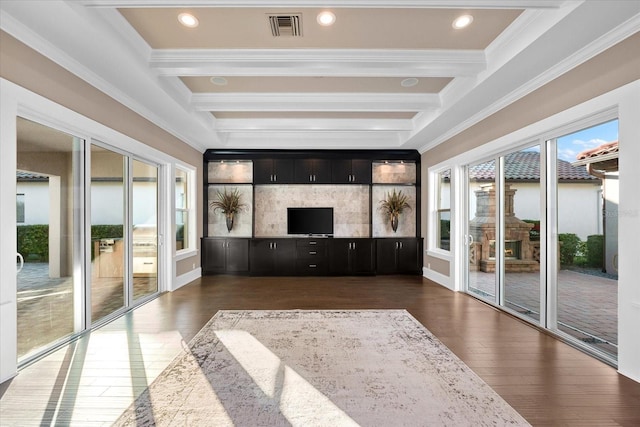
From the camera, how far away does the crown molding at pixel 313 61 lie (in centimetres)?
348

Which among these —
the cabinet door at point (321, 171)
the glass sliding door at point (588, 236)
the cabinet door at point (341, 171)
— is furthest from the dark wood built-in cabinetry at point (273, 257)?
the glass sliding door at point (588, 236)

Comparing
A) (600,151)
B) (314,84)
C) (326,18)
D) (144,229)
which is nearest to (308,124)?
(314,84)

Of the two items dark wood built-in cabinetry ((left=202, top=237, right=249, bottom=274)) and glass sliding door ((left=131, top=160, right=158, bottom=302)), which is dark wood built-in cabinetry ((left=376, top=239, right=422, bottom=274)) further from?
glass sliding door ((left=131, top=160, right=158, bottom=302))

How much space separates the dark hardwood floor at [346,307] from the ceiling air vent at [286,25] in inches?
122

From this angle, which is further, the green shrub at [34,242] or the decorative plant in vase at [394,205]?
the decorative plant in vase at [394,205]

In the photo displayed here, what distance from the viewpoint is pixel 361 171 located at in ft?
23.9

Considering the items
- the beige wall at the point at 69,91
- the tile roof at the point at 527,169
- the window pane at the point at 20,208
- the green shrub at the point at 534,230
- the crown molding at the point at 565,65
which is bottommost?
the green shrub at the point at 534,230

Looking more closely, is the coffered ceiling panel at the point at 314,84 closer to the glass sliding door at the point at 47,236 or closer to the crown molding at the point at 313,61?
the crown molding at the point at 313,61

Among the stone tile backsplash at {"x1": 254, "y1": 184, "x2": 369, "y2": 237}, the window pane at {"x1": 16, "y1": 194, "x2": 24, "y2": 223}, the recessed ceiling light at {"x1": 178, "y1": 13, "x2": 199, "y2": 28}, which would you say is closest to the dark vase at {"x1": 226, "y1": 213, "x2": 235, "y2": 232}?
the stone tile backsplash at {"x1": 254, "y1": 184, "x2": 369, "y2": 237}

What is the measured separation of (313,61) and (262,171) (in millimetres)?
3979

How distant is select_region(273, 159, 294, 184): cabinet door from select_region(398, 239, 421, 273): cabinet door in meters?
2.75

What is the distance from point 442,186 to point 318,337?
13.9 ft

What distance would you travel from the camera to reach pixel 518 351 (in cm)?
314

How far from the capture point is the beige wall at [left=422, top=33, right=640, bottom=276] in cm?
271
